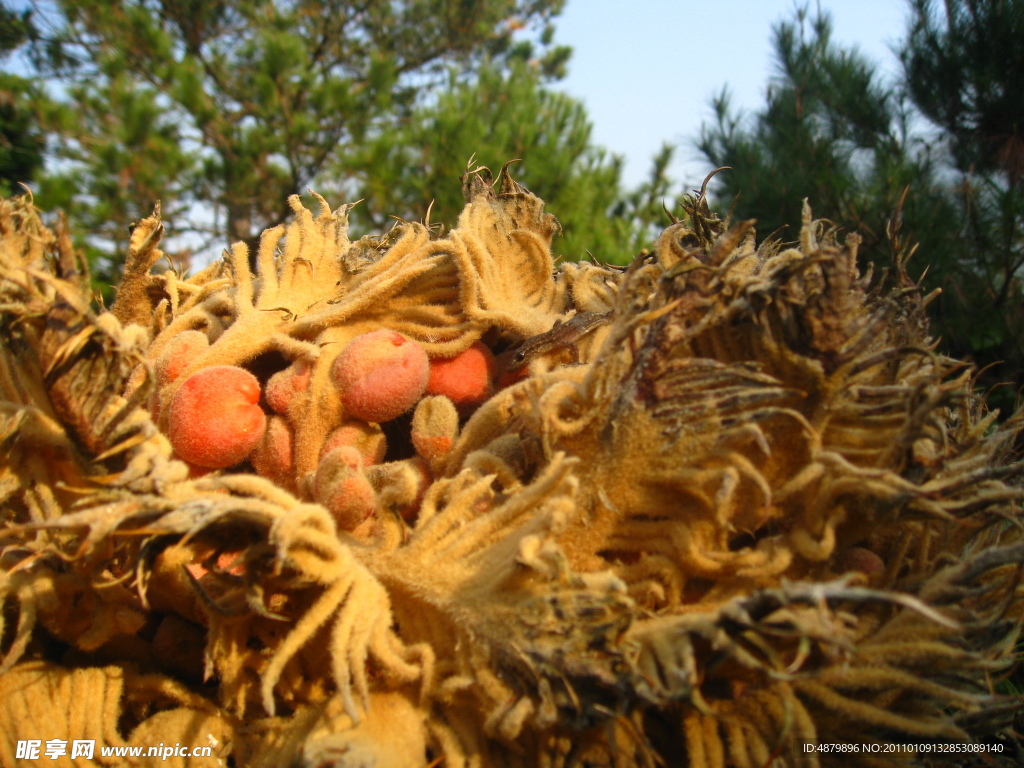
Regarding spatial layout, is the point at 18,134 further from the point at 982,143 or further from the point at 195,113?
the point at 982,143

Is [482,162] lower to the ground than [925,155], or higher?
higher

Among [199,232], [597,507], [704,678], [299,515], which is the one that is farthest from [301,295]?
[199,232]

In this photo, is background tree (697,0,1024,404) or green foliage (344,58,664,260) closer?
background tree (697,0,1024,404)

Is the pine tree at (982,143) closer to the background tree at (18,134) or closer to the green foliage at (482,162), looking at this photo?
the green foliage at (482,162)

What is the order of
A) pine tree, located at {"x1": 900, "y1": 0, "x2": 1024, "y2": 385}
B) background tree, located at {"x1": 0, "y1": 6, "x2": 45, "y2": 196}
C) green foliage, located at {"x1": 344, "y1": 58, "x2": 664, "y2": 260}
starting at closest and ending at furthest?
pine tree, located at {"x1": 900, "y1": 0, "x2": 1024, "y2": 385} < background tree, located at {"x1": 0, "y1": 6, "x2": 45, "y2": 196} < green foliage, located at {"x1": 344, "y1": 58, "x2": 664, "y2": 260}

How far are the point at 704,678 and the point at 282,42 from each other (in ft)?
23.5

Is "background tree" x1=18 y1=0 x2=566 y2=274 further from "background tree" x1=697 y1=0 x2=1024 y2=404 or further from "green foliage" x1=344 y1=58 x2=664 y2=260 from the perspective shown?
"background tree" x1=697 y1=0 x2=1024 y2=404

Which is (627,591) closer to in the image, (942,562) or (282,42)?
(942,562)

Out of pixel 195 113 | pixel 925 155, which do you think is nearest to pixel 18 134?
pixel 195 113

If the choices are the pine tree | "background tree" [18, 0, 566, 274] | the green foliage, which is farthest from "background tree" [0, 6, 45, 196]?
the pine tree

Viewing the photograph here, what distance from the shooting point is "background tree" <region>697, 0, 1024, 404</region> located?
388 centimetres

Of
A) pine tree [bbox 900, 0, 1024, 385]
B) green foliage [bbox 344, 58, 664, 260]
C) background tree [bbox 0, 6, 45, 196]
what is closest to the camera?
pine tree [bbox 900, 0, 1024, 385]

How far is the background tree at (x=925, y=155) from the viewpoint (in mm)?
3879

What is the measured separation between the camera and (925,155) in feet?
15.0
